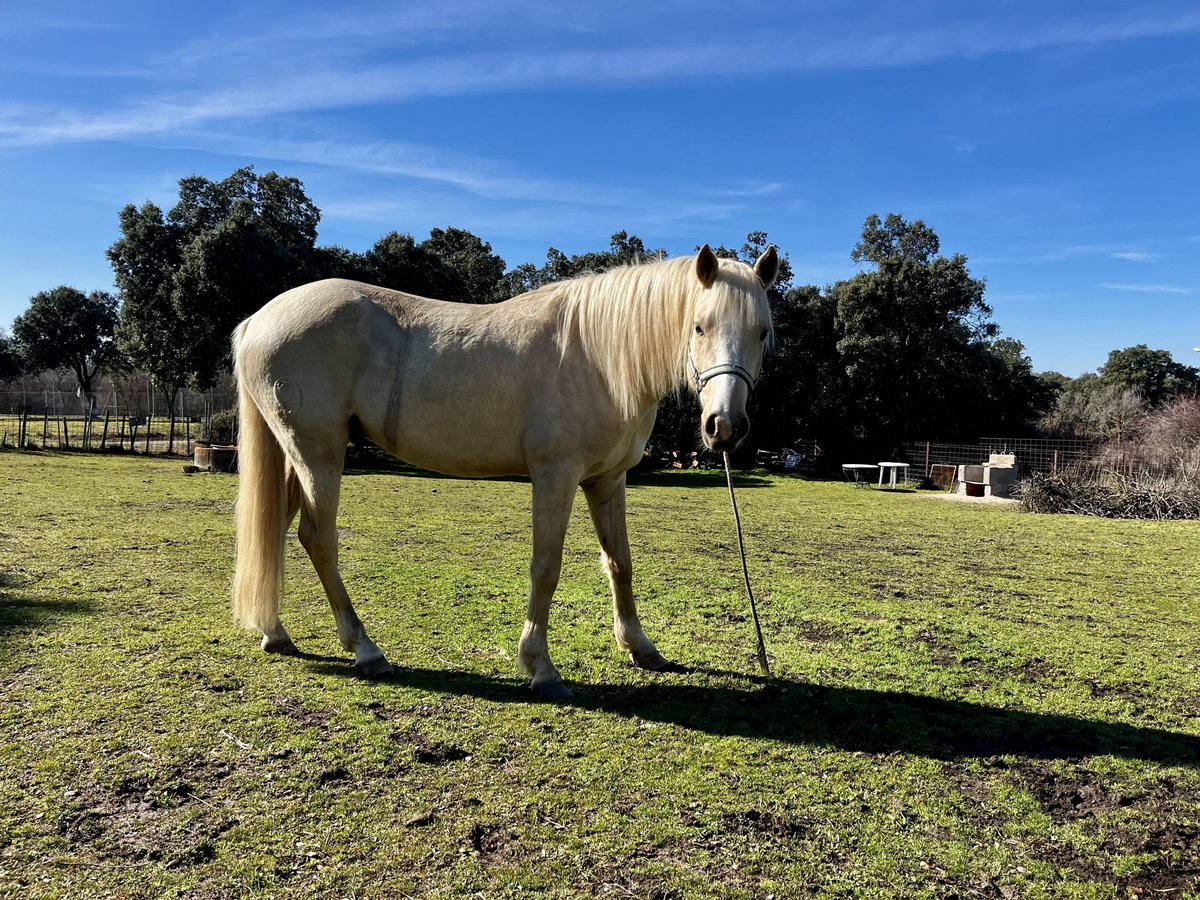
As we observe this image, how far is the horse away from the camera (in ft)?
10.6

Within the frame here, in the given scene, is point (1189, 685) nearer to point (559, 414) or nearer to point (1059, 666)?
point (1059, 666)

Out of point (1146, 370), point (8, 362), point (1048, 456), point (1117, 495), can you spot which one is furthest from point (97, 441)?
point (1146, 370)

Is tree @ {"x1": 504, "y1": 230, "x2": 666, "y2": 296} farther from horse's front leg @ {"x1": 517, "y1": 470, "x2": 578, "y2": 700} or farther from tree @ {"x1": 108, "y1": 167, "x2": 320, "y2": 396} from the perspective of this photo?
horse's front leg @ {"x1": 517, "y1": 470, "x2": 578, "y2": 700}

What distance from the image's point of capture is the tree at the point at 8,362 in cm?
3532

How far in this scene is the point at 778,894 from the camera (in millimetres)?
1824

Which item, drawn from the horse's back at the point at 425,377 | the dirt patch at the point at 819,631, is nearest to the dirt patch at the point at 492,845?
the horse's back at the point at 425,377

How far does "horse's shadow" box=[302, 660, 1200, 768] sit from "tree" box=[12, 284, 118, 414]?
156ft

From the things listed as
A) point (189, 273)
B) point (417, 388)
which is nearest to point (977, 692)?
point (417, 388)

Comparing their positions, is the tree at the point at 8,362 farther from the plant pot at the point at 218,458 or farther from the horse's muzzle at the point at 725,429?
the horse's muzzle at the point at 725,429

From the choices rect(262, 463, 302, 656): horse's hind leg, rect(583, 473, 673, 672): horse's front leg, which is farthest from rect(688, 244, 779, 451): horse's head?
rect(262, 463, 302, 656): horse's hind leg

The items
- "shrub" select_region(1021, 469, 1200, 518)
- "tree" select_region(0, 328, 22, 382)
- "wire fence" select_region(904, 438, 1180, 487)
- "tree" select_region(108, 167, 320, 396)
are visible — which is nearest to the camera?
"shrub" select_region(1021, 469, 1200, 518)

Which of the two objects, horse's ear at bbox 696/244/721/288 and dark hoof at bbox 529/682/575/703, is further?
dark hoof at bbox 529/682/575/703

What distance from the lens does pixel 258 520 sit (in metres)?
3.65

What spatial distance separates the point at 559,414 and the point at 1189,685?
3.45 m
